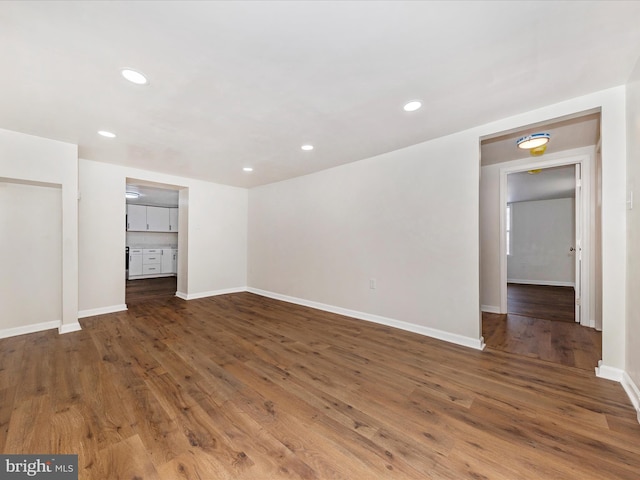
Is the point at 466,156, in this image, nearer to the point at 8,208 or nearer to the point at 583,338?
the point at 583,338

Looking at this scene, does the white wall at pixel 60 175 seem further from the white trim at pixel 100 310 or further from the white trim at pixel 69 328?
the white trim at pixel 100 310

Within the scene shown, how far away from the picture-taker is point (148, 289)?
6.02m

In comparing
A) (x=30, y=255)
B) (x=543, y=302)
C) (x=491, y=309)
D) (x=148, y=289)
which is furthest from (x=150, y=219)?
(x=543, y=302)

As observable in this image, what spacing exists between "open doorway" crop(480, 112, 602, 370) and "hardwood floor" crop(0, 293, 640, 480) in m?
0.86

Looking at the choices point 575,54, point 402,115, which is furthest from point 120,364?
point 575,54

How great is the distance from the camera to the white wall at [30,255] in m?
3.08

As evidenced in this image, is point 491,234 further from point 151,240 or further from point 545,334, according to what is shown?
point 151,240

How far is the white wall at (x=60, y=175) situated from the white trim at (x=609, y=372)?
5599 mm

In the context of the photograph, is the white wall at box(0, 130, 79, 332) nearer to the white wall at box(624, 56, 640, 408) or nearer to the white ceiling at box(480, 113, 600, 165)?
the white ceiling at box(480, 113, 600, 165)

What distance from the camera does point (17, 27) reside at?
1443 mm

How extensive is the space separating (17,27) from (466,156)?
363 centimetres

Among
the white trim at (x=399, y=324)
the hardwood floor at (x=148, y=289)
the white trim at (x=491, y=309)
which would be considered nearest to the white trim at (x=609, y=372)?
the white trim at (x=399, y=324)

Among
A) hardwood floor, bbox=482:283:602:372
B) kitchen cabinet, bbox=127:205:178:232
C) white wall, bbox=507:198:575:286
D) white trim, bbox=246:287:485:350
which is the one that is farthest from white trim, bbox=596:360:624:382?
A: kitchen cabinet, bbox=127:205:178:232

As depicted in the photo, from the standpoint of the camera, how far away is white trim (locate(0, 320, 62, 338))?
306 cm
